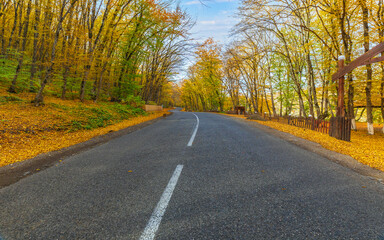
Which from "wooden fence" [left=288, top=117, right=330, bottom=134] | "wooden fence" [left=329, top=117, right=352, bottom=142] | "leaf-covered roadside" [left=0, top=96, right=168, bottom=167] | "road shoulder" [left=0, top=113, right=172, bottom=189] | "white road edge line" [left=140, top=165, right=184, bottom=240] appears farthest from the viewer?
"wooden fence" [left=288, top=117, right=330, bottom=134]

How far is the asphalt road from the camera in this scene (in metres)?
1.81

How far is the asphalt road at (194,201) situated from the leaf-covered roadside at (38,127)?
2.14m

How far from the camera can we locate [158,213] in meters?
2.08

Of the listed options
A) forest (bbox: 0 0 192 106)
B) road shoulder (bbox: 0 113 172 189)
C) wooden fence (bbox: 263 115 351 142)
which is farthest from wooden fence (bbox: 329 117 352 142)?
forest (bbox: 0 0 192 106)

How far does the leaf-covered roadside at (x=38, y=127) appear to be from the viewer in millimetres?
5070

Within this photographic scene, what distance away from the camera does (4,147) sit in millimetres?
5004

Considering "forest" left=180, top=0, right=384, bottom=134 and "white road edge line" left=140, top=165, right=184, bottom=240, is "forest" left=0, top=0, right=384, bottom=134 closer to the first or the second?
"forest" left=180, top=0, right=384, bottom=134

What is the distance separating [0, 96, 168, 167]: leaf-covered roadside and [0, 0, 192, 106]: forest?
52.8 inches

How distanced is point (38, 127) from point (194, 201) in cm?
804

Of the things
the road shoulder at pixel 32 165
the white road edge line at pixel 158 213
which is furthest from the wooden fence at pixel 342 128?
A: the road shoulder at pixel 32 165

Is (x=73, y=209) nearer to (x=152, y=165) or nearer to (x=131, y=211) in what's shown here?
(x=131, y=211)

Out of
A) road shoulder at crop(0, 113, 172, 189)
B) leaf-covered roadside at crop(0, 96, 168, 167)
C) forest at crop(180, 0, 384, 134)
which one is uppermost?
forest at crop(180, 0, 384, 134)

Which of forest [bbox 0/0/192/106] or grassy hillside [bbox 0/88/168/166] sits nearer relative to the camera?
grassy hillside [bbox 0/88/168/166]

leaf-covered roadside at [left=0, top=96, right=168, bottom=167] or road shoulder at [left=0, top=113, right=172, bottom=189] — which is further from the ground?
leaf-covered roadside at [left=0, top=96, right=168, bottom=167]
